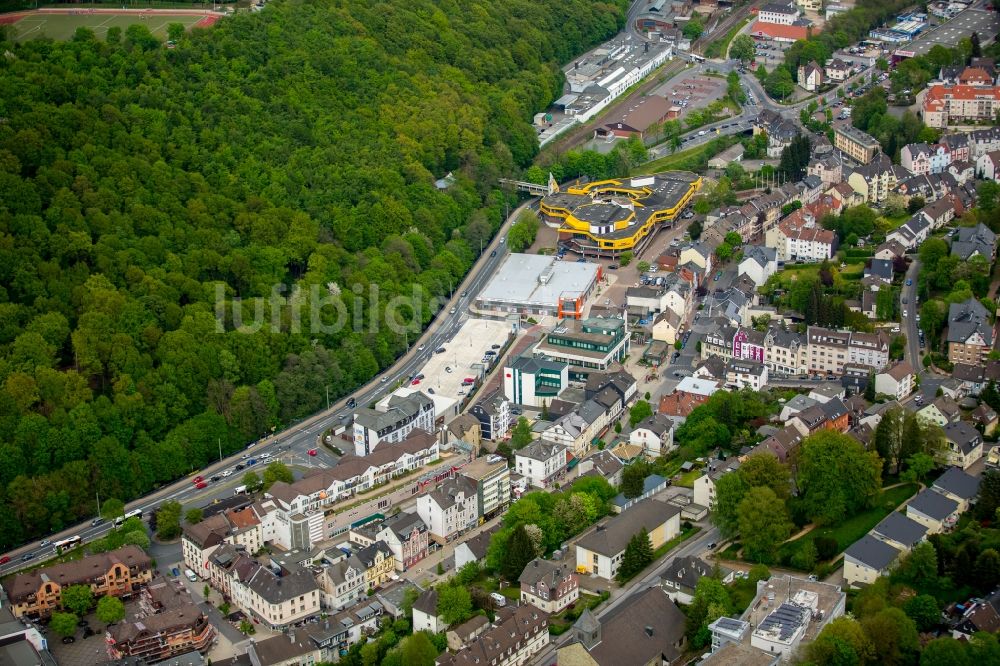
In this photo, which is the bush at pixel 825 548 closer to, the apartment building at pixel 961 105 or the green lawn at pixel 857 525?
the green lawn at pixel 857 525

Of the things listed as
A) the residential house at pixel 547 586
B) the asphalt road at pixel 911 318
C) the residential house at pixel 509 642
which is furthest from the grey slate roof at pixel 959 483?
the residential house at pixel 509 642

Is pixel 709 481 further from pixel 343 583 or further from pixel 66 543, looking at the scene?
pixel 66 543

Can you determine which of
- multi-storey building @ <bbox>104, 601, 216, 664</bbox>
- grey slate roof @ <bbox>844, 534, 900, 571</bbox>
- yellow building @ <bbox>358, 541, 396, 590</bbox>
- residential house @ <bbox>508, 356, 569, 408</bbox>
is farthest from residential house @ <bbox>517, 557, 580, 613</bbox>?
residential house @ <bbox>508, 356, 569, 408</bbox>

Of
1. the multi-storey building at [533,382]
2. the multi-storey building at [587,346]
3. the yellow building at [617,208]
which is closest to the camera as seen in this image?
the multi-storey building at [533,382]

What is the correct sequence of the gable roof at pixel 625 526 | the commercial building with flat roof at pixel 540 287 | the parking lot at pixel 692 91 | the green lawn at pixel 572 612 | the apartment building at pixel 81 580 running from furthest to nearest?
the parking lot at pixel 692 91
the commercial building with flat roof at pixel 540 287
the gable roof at pixel 625 526
the apartment building at pixel 81 580
the green lawn at pixel 572 612

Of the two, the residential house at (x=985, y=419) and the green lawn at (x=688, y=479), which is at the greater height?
the residential house at (x=985, y=419)

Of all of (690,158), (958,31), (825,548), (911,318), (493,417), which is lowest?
(825,548)

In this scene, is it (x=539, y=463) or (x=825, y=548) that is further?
(x=539, y=463)

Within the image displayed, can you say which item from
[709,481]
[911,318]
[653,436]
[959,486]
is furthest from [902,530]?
[911,318]
